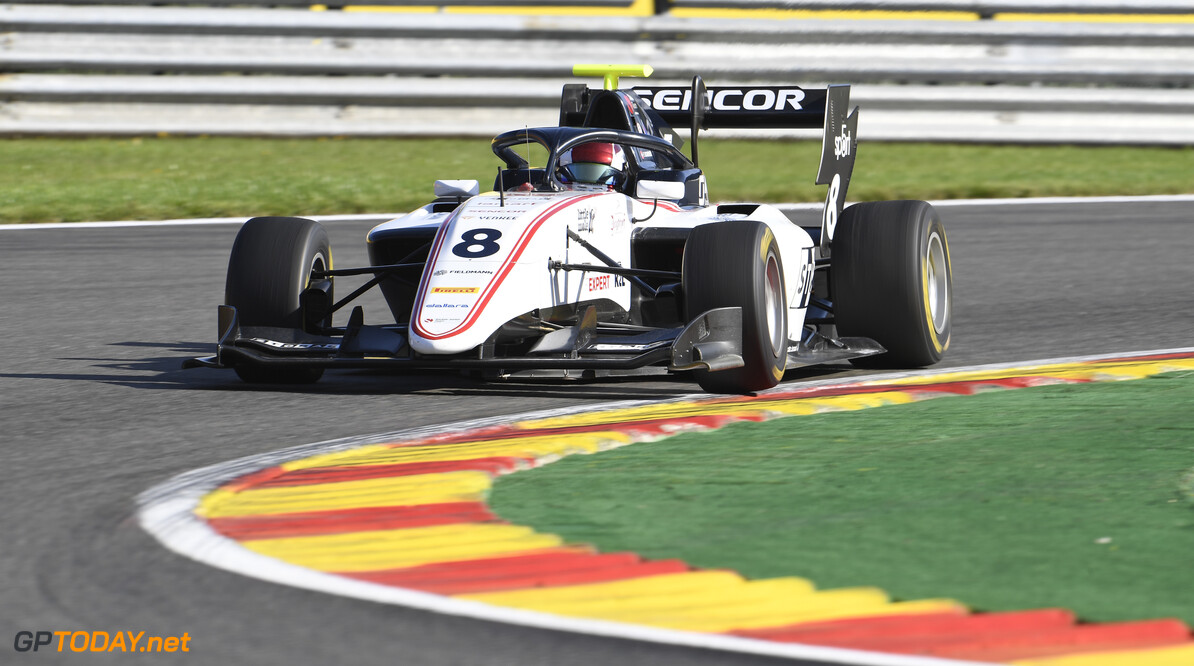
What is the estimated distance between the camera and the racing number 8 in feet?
20.2

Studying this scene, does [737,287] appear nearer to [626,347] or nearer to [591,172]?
[626,347]

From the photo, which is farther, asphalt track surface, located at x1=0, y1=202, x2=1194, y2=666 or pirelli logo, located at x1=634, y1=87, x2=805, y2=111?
pirelli logo, located at x1=634, y1=87, x2=805, y2=111

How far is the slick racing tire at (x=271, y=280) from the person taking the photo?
670 centimetres

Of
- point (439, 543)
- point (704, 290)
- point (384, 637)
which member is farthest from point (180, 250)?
point (384, 637)

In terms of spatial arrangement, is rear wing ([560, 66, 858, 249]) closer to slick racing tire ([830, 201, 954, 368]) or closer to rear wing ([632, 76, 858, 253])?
rear wing ([632, 76, 858, 253])

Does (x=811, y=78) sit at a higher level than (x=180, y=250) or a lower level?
higher

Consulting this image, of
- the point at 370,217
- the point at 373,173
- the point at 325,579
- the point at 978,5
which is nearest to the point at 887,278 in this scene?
the point at 325,579

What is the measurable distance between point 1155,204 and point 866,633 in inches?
445

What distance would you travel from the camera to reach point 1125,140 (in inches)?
619

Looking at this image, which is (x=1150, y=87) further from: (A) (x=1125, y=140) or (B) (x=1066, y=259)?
(B) (x=1066, y=259)

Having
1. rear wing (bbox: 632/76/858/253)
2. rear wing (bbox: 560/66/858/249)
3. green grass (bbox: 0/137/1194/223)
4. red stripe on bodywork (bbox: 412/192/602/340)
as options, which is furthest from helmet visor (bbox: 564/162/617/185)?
green grass (bbox: 0/137/1194/223)

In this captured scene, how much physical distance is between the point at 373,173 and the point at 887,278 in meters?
8.00

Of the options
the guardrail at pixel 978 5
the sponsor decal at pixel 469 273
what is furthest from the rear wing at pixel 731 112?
the guardrail at pixel 978 5

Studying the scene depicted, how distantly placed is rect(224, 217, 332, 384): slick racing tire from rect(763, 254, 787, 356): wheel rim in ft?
6.17
